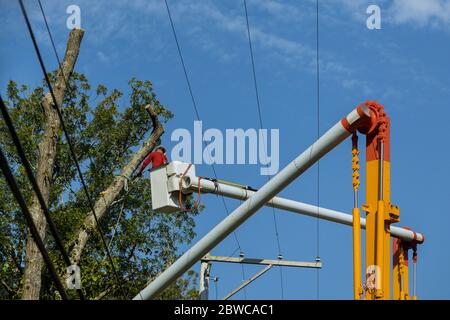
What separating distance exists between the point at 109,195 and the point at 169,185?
12146 millimetres

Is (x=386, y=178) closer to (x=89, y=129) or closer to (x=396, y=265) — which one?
(x=396, y=265)

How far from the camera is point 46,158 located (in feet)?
82.5

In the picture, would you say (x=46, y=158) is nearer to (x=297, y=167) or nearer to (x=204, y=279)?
(x=204, y=279)

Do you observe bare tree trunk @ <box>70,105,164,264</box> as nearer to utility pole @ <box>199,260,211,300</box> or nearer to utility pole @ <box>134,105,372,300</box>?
utility pole @ <box>199,260,211,300</box>

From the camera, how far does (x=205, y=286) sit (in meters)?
22.7

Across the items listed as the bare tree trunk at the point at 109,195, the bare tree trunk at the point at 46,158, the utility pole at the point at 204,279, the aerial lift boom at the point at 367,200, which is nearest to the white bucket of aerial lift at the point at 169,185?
the aerial lift boom at the point at 367,200

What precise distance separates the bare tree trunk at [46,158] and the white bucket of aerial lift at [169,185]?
23.1 ft

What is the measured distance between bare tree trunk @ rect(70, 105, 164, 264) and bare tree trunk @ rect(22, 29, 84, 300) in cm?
389

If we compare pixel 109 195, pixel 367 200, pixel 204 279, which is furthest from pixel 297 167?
pixel 109 195

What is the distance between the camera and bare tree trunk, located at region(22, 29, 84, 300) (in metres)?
24.8

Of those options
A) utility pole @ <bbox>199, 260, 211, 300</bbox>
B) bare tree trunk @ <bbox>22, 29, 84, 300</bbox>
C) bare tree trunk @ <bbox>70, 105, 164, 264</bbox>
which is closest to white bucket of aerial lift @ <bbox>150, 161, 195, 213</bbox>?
utility pole @ <bbox>199, 260, 211, 300</bbox>
